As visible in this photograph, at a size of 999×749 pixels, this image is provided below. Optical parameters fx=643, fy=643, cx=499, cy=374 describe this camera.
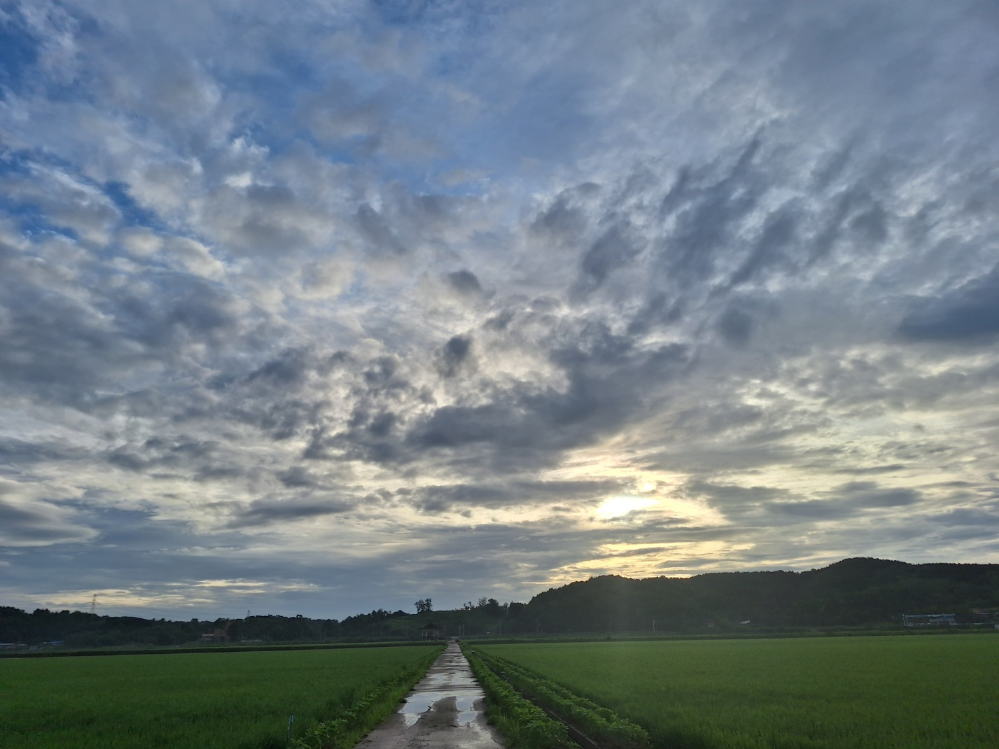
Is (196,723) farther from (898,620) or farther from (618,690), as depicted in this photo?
(898,620)

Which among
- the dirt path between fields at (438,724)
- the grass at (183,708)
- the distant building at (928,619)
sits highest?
the distant building at (928,619)

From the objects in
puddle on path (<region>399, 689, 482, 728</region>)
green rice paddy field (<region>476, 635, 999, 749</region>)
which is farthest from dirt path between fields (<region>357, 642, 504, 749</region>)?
green rice paddy field (<region>476, 635, 999, 749</region>)

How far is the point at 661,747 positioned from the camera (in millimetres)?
17688

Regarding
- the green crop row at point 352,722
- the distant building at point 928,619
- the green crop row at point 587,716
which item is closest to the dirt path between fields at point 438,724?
the green crop row at point 352,722

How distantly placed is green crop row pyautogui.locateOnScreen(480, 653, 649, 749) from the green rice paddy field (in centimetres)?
52

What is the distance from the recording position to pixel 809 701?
80.7 feet

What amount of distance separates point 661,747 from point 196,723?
16.8m

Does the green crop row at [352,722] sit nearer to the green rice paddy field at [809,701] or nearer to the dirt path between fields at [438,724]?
the dirt path between fields at [438,724]

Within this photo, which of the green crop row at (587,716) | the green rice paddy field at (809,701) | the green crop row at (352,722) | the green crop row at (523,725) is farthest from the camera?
the green crop row at (352,722)

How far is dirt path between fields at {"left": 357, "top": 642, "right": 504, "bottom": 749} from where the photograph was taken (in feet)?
63.6

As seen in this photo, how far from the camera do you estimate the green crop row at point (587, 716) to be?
18.6 metres

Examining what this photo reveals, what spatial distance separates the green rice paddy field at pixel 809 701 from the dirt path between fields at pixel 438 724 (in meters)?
5.00

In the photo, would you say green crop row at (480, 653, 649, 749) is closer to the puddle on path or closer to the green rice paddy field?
the green rice paddy field

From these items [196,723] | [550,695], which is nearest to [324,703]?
[196,723]
